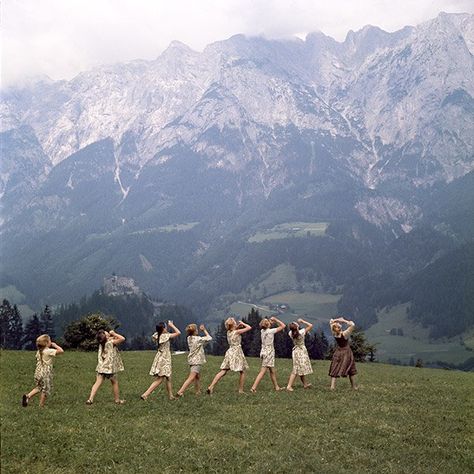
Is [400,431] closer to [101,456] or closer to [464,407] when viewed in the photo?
[464,407]

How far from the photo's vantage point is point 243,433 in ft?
73.2

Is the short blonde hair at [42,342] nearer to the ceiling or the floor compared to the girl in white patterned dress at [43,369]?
nearer to the ceiling

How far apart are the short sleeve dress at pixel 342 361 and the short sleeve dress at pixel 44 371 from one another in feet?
51.0

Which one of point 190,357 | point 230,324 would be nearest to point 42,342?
point 190,357

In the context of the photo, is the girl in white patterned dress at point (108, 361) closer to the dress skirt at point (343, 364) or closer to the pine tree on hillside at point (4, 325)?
the dress skirt at point (343, 364)

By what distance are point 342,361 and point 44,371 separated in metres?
16.4

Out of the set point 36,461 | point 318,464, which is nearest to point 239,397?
point 318,464

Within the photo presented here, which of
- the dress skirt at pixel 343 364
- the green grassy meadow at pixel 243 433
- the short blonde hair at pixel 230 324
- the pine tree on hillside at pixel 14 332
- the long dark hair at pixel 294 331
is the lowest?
the green grassy meadow at pixel 243 433

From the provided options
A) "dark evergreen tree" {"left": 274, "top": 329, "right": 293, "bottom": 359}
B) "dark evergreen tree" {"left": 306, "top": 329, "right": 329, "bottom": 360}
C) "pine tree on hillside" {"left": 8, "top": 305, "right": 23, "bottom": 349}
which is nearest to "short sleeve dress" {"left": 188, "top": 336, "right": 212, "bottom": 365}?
"dark evergreen tree" {"left": 274, "top": 329, "right": 293, "bottom": 359}

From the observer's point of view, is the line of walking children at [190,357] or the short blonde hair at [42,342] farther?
the line of walking children at [190,357]

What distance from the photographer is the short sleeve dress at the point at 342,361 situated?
32.5m

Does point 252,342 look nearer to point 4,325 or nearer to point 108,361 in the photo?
point 4,325

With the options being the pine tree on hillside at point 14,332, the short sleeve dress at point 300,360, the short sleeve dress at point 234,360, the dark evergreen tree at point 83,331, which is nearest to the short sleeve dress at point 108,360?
the short sleeve dress at point 234,360

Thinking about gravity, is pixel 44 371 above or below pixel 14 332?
below
